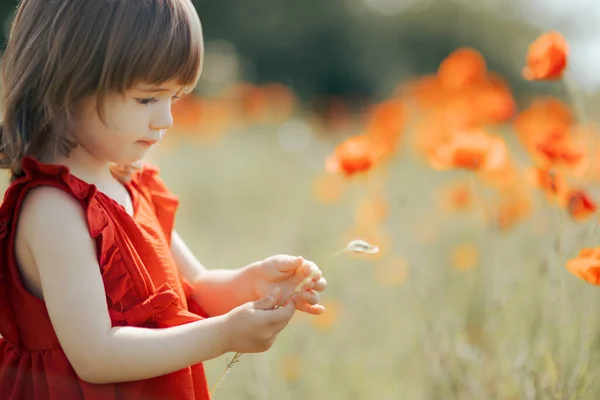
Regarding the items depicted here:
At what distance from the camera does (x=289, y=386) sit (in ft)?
5.90

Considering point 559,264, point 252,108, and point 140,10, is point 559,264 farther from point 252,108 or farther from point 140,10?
point 252,108

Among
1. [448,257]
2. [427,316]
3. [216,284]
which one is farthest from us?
[448,257]

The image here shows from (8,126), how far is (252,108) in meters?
4.90

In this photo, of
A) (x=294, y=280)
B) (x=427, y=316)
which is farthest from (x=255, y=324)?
(x=427, y=316)

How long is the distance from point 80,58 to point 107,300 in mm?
338

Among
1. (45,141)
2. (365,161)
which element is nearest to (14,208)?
(45,141)

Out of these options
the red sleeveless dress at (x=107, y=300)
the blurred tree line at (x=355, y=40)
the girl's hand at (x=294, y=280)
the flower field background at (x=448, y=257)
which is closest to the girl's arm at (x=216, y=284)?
the girl's hand at (x=294, y=280)

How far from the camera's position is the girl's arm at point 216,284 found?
1.30 m

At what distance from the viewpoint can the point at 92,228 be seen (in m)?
1.05

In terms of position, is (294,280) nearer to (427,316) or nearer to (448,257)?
(427,316)

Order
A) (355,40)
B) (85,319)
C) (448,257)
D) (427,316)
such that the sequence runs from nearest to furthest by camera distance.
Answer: (85,319), (427,316), (448,257), (355,40)

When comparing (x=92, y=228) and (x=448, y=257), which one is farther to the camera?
(x=448, y=257)

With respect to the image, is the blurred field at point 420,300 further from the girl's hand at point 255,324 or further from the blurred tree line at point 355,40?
the blurred tree line at point 355,40

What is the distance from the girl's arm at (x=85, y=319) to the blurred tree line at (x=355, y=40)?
26.2 feet
